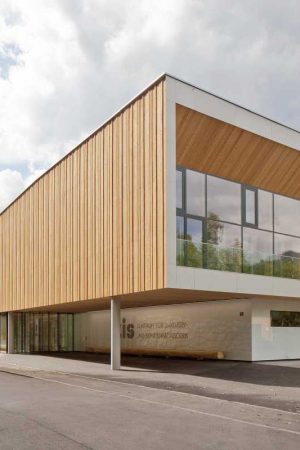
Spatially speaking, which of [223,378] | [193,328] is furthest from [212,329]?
[223,378]

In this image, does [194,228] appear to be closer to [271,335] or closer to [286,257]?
[286,257]

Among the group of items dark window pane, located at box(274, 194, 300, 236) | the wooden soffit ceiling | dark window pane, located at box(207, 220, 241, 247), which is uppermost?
the wooden soffit ceiling

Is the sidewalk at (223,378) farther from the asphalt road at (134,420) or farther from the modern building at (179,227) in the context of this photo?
the modern building at (179,227)

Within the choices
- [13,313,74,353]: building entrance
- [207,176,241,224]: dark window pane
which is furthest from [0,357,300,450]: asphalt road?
[13,313,74,353]: building entrance

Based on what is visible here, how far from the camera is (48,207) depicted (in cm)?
2747

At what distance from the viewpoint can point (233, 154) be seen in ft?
70.7

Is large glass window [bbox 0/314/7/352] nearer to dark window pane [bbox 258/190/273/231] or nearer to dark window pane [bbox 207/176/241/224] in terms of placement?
dark window pane [bbox 207/176/241/224]

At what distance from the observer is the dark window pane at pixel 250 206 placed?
2372 centimetres

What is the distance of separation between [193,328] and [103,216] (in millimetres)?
7875

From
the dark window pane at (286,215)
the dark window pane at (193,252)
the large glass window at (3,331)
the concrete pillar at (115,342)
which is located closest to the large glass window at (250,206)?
the dark window pane at (286,215)

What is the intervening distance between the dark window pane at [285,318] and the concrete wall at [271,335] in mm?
149

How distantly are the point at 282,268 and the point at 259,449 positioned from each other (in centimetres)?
1463

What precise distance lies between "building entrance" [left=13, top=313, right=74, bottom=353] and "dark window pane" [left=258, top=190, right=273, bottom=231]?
60.0 ft

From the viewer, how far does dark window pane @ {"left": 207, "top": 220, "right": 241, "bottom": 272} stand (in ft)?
61.7
